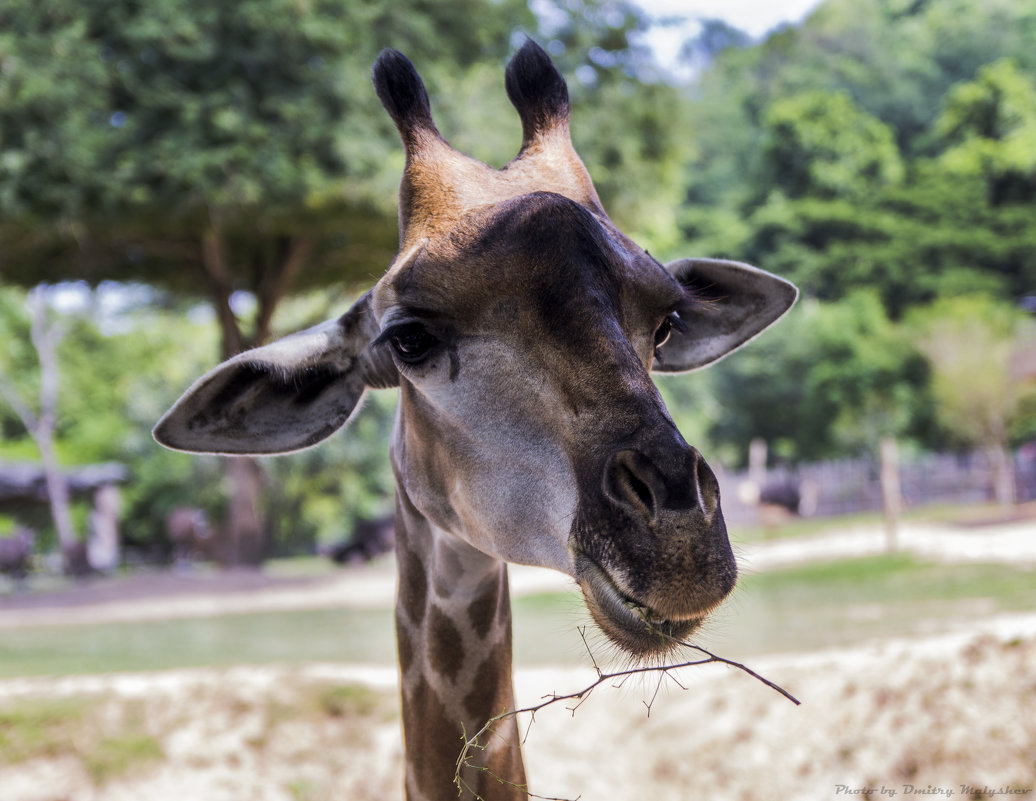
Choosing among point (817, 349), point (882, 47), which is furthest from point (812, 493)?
point (882, 47)

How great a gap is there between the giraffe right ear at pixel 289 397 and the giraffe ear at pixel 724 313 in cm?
100

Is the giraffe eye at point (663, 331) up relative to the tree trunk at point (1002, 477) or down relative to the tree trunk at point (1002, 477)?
up

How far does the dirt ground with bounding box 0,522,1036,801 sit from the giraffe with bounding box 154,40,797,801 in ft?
7.08

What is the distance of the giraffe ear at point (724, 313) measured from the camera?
311 cm

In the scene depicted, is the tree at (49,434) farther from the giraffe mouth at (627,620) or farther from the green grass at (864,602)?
the giraffe mouth at (627,620)

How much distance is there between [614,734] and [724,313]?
11.8 ft

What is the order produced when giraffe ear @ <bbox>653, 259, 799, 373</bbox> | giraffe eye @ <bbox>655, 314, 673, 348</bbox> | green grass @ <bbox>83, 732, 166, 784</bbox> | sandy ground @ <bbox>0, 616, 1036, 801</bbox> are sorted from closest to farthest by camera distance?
giraffe eye @ <bbox>655, 314, 673, 348</bbox> < giraffe ear @ <bbox>653, 259, 799, 373</bbox> < sandy ground @ <bbox>0, 616, 1036, 801</bbox> < green grass @ <bbox>83, 732, 166, 784</bbox>

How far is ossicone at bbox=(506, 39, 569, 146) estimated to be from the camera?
9.71ft

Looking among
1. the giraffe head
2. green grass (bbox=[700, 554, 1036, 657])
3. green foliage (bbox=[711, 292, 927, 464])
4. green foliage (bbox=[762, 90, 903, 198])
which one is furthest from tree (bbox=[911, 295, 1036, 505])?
the giraffe head

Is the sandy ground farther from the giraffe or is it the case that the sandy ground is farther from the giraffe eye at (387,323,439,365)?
the giraffe eye at (387,323,439,365)

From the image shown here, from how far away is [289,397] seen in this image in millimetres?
2811

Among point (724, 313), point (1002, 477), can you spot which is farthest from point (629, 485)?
point (1002, 477)

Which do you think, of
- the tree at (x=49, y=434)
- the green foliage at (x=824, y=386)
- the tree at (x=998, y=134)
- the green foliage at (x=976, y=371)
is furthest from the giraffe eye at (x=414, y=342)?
the tree at (x=998, y=134)

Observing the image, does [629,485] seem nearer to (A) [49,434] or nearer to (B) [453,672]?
(B) [453,672]
